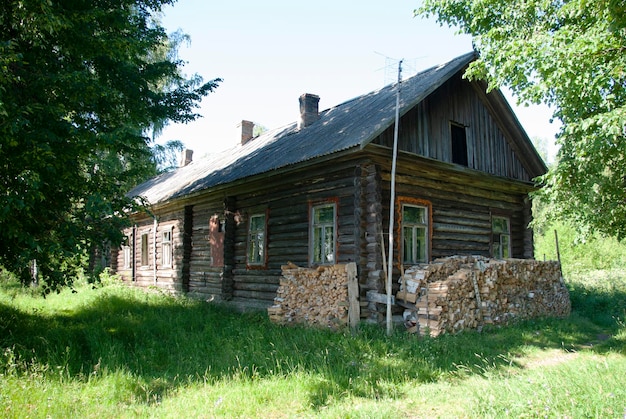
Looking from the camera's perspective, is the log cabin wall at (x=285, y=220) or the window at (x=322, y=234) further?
the window at (x=322, y=234)

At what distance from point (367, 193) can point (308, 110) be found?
5.65 meters

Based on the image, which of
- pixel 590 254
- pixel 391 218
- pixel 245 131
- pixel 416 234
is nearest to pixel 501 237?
pixel 416 234

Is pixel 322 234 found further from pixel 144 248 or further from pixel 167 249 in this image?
pixel 144 248

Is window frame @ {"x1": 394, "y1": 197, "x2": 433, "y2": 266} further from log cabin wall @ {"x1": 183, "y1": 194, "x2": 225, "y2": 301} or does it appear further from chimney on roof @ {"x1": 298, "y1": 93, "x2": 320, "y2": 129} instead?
log cabin wall @ {"x1": 183, "y1": 194, "x2": 225, "y2": 301}

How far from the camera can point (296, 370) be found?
21.4 feet

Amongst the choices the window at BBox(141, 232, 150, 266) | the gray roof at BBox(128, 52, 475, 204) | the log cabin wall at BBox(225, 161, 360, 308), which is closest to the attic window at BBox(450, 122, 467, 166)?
the gray roof at BBox(128, 52, 475, 204)

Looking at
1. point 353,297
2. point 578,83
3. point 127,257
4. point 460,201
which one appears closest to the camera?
point 578,83

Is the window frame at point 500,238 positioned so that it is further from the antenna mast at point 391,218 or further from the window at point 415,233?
the antenna mast at point 391,218

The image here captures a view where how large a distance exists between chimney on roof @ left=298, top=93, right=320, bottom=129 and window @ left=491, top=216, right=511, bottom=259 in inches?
249

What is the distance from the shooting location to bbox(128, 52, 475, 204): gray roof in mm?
10031

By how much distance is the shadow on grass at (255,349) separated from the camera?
6.29 metres

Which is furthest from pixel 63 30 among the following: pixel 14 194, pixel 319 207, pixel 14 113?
pixel 319 207

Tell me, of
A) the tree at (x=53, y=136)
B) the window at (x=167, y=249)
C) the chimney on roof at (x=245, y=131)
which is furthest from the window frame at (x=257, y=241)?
the chimney on roof at (x=245, y=131)

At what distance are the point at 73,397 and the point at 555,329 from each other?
9157 millimetres
